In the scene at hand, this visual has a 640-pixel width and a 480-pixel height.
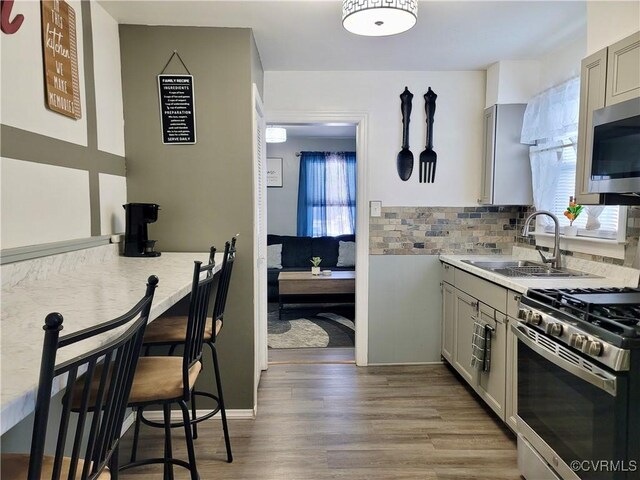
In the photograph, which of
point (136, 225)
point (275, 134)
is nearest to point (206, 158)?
point (136, 225)

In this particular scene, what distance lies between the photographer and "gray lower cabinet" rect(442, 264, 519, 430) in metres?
2.34

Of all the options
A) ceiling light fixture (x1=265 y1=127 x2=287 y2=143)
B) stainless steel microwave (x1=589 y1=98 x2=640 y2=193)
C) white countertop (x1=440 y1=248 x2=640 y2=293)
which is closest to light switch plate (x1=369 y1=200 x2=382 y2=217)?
white countertop (x1=440 y1=248 x2=640 y2=293)

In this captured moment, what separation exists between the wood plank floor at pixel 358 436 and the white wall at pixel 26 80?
166 centimetres

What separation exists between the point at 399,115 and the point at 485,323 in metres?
1.74

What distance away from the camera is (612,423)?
55.5 inches

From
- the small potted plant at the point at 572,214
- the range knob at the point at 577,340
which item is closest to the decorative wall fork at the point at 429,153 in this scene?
the small potted plant at the point at 572,214

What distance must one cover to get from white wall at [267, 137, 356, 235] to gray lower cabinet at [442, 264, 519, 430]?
3532mm

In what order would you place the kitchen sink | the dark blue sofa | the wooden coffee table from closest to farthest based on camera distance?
the kitchen sink → the wooden coffee table → the dark blue sofa

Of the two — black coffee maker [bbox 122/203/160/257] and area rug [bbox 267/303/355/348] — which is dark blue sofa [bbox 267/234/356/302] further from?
black coffee maker [bbox 122/203/160/257]

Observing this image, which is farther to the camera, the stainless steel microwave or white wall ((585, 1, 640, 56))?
white wall ((585, 1, 640, 56))

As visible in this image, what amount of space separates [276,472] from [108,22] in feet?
8.29

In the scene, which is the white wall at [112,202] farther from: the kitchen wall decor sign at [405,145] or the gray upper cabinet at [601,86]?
the gray upper cabinet at [601,86]

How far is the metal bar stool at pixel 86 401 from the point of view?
708 mm

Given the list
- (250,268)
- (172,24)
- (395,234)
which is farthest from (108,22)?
(395,234)
